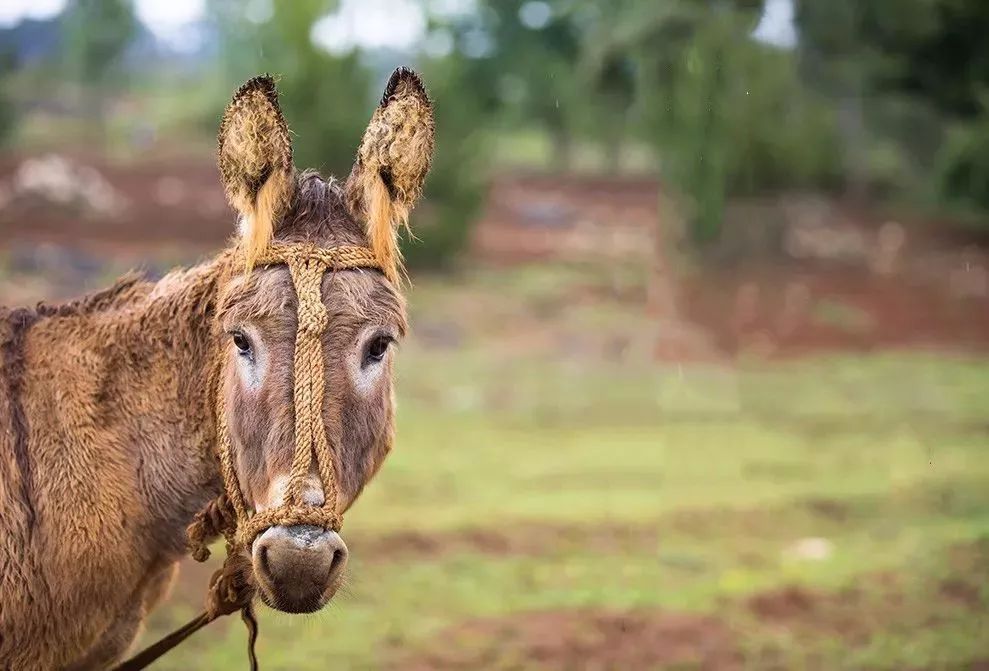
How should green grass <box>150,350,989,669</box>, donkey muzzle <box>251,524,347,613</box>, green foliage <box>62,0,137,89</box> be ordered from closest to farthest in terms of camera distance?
1. donkey muzzle <box>251,524,347,613</box>
2. green grass <box>150,350,989,669</box>
3. green foliage <box>62,0,137,89</box>

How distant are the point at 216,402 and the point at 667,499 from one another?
26.5 ft

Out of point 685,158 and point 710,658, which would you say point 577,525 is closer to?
point 710,658

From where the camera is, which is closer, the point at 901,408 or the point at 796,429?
the point at 796,429

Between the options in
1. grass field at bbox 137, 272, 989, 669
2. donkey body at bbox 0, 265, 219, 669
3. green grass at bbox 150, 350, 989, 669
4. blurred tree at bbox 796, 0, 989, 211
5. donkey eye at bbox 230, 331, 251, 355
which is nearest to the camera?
donkey eye at bbox 230, 331, 251, 355

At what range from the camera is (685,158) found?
715 inches

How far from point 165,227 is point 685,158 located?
1140 cm

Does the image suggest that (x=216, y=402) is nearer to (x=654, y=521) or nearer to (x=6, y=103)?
(x=654, y=521)

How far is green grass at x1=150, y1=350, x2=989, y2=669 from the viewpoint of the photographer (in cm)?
682

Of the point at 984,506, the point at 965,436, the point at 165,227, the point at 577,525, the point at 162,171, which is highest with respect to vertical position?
the point at 162,171

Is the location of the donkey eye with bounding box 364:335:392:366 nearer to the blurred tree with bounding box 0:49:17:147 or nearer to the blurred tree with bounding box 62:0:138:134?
the blurred tree with bounding box 0:49:17:147

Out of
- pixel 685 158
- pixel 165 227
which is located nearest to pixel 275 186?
pixel 685 158

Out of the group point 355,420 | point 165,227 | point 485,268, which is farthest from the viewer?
point 485,268

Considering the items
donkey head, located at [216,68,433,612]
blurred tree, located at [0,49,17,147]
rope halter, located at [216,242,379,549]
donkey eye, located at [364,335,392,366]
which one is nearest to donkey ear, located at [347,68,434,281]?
donkey head, located at [216,68,433,612]

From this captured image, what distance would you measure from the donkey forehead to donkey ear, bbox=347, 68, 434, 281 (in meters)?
0.13
